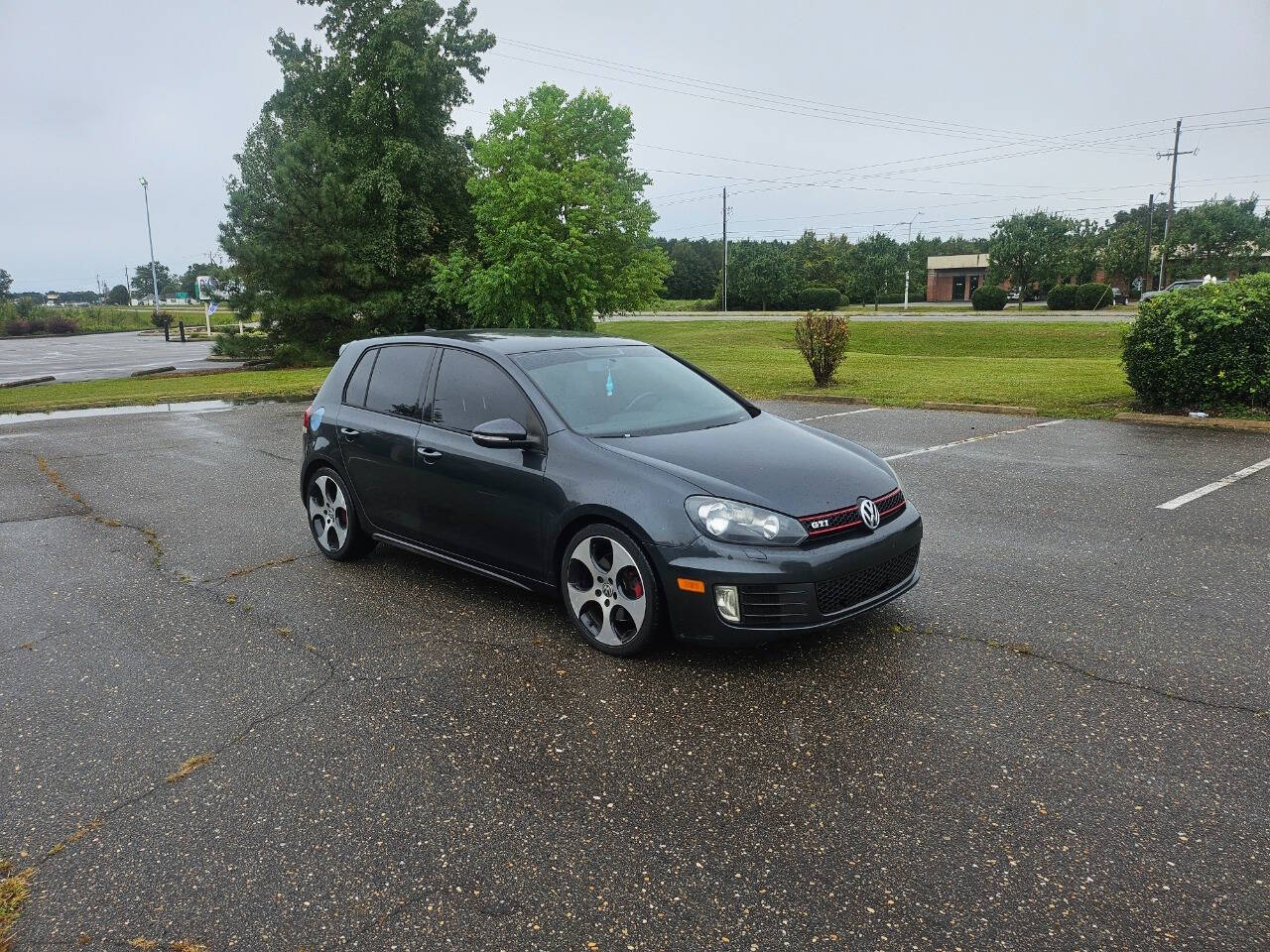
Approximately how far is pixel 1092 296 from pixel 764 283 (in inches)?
998

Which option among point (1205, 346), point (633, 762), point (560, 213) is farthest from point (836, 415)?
point (560, 213)

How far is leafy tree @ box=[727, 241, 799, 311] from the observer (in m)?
68.8

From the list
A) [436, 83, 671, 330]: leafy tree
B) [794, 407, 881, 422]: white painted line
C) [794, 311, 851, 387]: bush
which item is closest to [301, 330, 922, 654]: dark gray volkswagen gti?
[794, 407, 881, 422]: white painted line

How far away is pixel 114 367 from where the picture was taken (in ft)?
101

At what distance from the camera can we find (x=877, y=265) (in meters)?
65.9

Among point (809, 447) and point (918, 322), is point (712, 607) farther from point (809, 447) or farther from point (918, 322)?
point (918, 322)

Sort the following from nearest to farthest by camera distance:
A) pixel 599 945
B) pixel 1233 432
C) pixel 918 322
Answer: pixel 599 945 → pixel 1233 432 → pixel 918 322

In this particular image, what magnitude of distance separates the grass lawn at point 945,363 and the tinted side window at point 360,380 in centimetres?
1009

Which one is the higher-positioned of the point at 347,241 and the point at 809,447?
the point at 347,241

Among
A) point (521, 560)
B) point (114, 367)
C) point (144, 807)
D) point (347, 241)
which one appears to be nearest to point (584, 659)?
point (521, 560)

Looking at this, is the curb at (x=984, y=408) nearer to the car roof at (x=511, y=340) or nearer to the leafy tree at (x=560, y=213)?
the car roof at (x=511, y=340)

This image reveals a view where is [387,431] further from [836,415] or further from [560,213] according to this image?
[560,213]

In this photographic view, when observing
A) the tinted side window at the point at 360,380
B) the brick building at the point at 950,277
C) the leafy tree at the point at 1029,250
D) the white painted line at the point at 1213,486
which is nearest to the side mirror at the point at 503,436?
the tinted side window at the point at 360,380

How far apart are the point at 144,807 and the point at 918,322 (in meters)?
39.1
